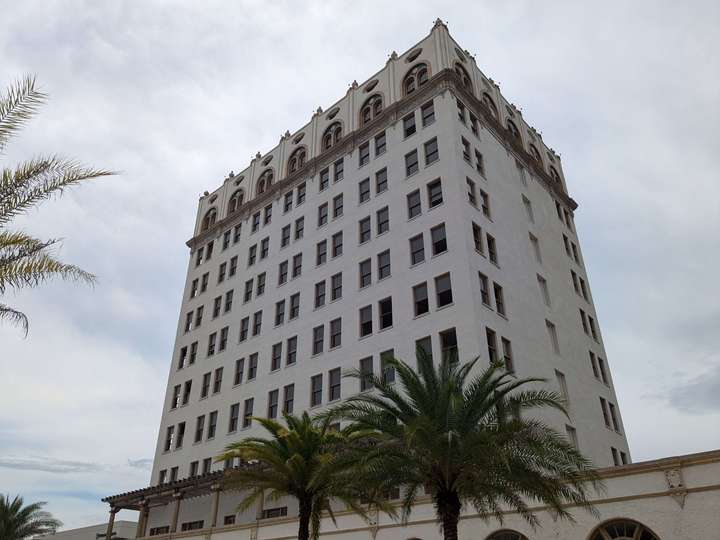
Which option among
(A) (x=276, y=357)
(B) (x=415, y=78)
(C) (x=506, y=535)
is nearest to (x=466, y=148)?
(B) (x=415, y=78)

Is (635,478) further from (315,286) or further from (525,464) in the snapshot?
(315,286)

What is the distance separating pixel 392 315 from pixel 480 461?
18516 millimetres

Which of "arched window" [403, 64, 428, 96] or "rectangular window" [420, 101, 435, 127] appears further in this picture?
"arched window" [403, 64, 428, 96]

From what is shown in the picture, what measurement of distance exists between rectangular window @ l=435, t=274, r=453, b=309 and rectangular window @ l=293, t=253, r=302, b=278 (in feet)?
Result: 47.7

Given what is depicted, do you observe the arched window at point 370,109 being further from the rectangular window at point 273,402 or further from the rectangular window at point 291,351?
the rectangular window at point 273,402

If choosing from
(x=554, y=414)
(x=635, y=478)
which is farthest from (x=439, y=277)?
(x=635, y=478)

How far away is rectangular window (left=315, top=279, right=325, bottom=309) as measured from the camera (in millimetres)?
42750

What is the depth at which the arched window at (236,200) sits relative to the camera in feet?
194

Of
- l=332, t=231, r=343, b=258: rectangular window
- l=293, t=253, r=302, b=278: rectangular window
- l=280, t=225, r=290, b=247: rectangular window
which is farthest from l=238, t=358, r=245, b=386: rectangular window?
l=332, t=231, r=343, b=258: rectangular window

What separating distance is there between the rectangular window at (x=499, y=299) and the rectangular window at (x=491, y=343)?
215cm

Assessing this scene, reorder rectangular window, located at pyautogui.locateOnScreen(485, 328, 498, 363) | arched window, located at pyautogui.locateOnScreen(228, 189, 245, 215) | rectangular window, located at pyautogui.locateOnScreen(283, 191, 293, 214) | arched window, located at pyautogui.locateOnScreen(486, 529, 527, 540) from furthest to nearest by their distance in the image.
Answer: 1. arched window, located at pyautogui.locateOnScreen(228, 189, 245, 215)
2. rectangular window, located at pyautogui.locateOnScreen(283, 191, 293, 214)
3. rectangular window, located at pyautogui.locateOnScreen(485, 328, 498, 363)
4. arched window, located at pyautogui.locateOnScreen(486, 529, 527, 540)

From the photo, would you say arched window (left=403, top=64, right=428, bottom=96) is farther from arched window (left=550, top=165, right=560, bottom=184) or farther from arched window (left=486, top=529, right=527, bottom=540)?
arched window (left=486, top=529, right=527, bottom=540)

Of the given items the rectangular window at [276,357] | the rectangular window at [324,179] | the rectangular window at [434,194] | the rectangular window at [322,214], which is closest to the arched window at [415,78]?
the rectangular window at [324,179]

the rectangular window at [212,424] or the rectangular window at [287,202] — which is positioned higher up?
the rectangular window at [287,202]
